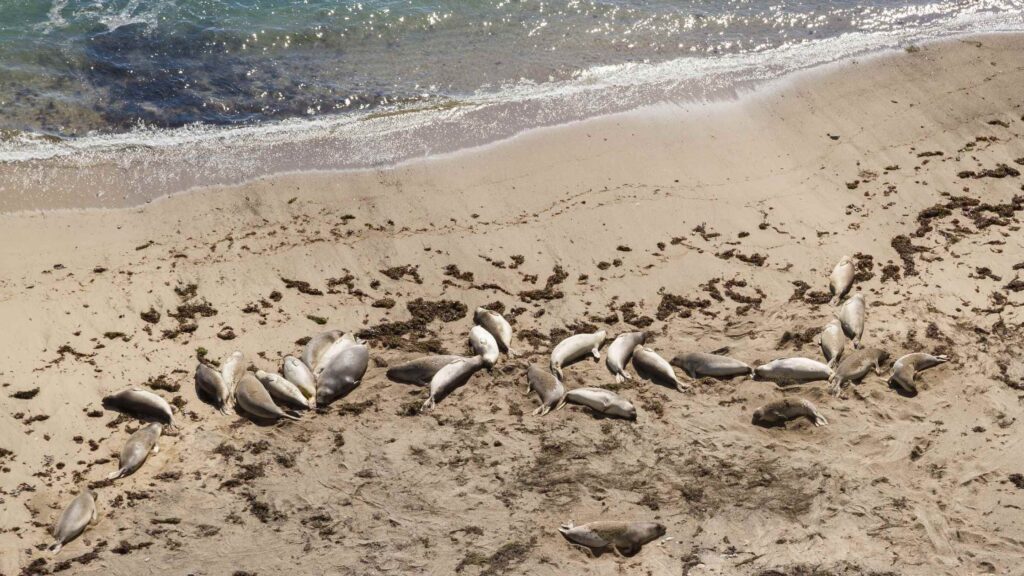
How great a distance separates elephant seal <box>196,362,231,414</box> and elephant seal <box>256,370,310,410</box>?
281 millimetres

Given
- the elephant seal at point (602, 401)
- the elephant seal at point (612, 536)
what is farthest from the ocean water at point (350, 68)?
the elephant seal at point (612, 536)

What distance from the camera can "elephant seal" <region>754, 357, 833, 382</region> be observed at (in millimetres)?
7363

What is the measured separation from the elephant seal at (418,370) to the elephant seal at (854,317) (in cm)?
352

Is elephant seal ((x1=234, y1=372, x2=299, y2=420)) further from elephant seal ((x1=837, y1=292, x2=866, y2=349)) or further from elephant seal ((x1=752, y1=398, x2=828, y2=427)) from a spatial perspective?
elephant seal ((x1=837, y1=292, x2=866, y2=349))

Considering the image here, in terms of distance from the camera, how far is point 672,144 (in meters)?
10.1

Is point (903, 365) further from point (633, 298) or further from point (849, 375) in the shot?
point (633, 298)

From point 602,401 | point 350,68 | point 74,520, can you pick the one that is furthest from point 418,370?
point 350,68

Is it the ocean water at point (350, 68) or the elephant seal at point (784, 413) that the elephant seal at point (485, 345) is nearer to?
the elephant seal at point (784, 413)

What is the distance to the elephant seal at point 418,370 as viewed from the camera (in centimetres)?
721

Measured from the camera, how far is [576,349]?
295 inches

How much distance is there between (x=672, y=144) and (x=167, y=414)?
6220 millimetres

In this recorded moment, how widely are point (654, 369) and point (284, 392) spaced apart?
3035 mm

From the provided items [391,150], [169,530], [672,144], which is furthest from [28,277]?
[672,144]

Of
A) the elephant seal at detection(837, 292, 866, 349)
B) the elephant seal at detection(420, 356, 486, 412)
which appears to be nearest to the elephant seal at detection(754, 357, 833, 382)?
the elephant seal at detection(837, 292, 866, 349)
